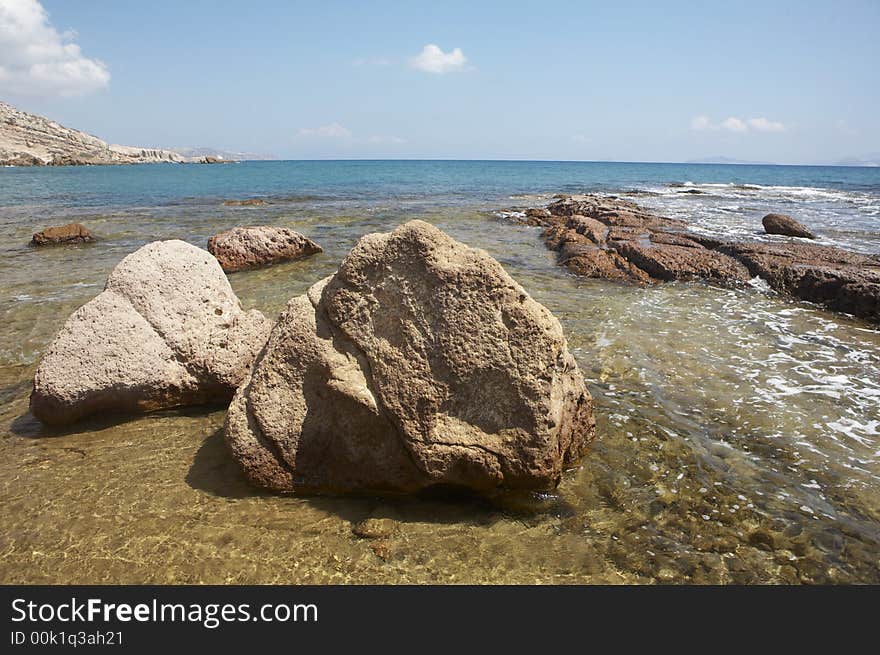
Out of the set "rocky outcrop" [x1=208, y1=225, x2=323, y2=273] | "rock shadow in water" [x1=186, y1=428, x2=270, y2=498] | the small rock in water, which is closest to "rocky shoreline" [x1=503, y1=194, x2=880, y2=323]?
"rocky outcrop" [x1=208, y1=225, x2=323, y2=273]

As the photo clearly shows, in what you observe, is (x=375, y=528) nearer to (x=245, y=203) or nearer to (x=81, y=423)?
(x=81, y=423)

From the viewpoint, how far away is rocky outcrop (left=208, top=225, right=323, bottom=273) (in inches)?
435

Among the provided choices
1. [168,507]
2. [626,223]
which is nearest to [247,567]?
[168,507]

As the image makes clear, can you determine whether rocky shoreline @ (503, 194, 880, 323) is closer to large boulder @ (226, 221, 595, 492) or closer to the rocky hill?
large boulder @ (226, 221, 595, 492)

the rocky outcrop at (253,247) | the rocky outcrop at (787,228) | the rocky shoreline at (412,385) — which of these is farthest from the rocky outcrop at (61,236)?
the rocky outcrop at (787,228)

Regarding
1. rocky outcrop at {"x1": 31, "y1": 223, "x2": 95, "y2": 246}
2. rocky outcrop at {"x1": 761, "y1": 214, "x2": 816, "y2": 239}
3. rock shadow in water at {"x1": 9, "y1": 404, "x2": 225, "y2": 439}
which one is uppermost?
rocky outcrop at {"x1": 761, "y1": 214, "x2": 816, "y2": 239}

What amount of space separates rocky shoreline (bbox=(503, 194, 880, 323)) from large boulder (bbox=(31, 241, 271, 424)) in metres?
7.95

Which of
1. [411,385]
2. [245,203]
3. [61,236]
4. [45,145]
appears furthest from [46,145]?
[411,385]

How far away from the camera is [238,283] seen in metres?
9.94

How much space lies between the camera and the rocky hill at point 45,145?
260 feet

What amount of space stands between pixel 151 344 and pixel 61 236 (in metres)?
11.9

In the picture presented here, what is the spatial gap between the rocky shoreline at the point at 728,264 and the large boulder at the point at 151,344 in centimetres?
795

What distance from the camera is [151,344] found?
4762 mm
